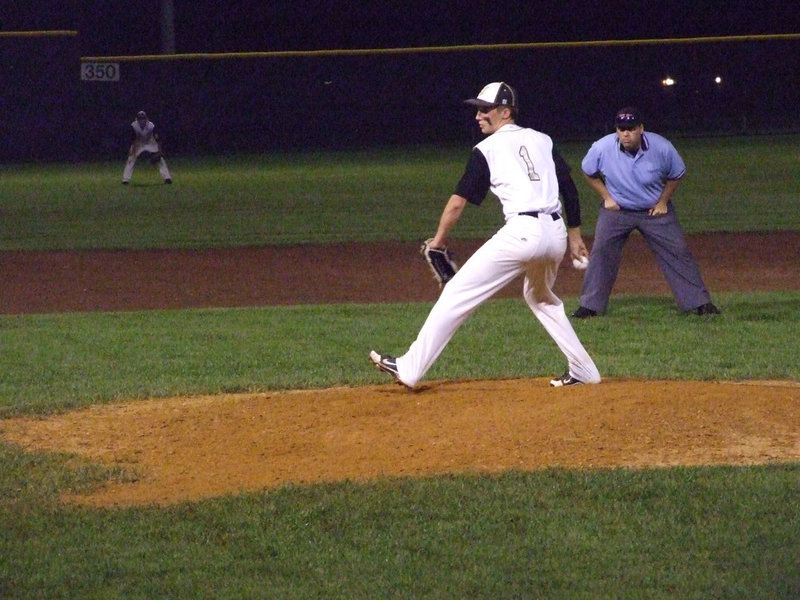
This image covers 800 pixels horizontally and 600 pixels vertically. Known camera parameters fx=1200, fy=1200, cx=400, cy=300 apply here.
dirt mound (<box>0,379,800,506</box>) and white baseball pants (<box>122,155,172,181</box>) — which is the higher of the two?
dirt mound (<box>0,379,800,506</box>)

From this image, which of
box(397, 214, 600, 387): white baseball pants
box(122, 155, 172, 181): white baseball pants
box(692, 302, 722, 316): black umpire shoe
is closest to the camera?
box(397, 214, 600, 387): white baseball pants

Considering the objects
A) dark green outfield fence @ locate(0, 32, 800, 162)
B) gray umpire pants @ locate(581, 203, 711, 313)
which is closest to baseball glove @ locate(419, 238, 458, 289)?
gray umpire pants @ locate(581, 203, 711, 313)

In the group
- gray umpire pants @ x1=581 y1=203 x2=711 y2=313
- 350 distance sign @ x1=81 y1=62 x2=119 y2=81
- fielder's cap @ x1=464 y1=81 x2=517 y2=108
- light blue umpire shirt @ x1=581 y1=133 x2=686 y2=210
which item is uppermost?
fielder's cap @ x1=464 y1=81 x2=517 y2=108

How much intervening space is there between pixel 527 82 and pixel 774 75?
26.1 feet

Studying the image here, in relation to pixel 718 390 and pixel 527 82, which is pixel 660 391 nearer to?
pixel 718 390

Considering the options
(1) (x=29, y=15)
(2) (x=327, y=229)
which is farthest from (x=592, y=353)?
(1) (x=29, y=15)

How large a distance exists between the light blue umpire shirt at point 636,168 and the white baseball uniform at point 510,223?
3.75 metres

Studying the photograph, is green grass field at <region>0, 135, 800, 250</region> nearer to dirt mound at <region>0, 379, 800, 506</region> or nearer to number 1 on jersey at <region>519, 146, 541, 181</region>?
dirt mound at <region>0, 379, 800, 506</region>

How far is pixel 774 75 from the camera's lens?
38.7 metres

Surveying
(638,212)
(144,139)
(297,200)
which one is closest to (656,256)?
(638,212)

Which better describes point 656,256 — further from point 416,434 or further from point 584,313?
point 416,434

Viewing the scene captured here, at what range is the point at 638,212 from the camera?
10195 mm

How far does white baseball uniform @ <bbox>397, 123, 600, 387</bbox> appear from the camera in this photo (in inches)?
245

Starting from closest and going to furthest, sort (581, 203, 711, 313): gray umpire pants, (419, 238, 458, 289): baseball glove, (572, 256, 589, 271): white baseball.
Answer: (419, 238, 458, 289): baseball glove < (572, 256, 589, 271): white baseball < (581, 203, 711, 313): gray umpire pants
